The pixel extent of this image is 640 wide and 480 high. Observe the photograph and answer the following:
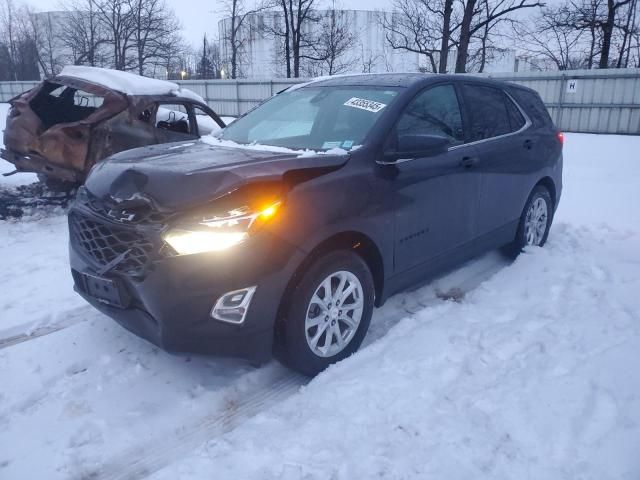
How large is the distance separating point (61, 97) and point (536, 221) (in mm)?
6610

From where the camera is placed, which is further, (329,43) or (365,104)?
(329,43)

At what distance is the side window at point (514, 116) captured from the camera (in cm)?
452

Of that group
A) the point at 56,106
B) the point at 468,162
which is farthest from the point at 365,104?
the point at 56,106

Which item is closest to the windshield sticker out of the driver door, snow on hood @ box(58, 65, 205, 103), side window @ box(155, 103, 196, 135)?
the driver door

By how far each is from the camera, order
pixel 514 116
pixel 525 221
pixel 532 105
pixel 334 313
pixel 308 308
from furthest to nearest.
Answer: pixel 532 105 < pixel 525 221 < pixel 514 116 < pixel 334 313 < pixel 308 308

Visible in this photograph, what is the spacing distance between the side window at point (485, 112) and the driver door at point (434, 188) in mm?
171

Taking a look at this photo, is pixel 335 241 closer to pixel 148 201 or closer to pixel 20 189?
pixel 148 201

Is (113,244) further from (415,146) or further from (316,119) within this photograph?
(415,146)

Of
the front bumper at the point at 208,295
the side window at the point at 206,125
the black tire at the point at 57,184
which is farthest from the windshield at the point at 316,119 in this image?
the black tire at the point at 57,184

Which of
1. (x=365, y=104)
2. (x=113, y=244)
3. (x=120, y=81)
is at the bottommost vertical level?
(x=113, y=244)

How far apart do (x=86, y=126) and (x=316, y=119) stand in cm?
357

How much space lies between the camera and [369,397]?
8.74ft

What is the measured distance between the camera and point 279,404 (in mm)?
2689

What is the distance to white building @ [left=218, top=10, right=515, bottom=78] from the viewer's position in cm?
3500
